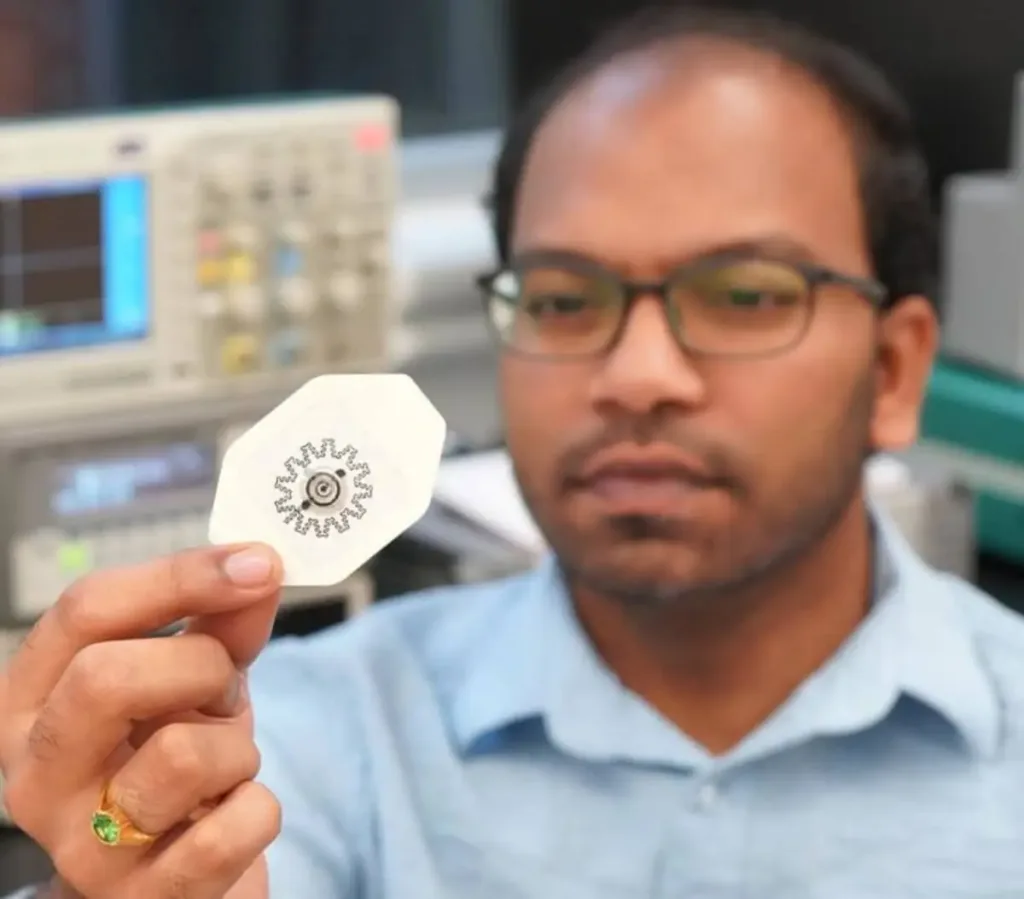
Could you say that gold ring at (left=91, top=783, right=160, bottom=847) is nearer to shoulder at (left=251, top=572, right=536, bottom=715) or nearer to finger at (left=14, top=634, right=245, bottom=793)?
finger at (left=14, top=634, right=245, bottom=793)

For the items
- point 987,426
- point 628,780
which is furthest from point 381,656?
point 987,426

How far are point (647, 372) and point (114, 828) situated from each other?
15.8 inches

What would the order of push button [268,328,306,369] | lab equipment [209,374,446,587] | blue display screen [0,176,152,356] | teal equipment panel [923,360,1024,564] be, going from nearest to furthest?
1. lab equipment [209,374,446,587]
2. blue display screen [0,176,152,356]
3. push button [268,328,306,369]
4. teal equipment panel [923,360,1024,564]

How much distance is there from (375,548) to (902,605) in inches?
19.9

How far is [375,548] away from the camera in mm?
683

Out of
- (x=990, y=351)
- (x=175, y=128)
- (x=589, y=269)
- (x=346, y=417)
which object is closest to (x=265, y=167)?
(x=175, y=128)

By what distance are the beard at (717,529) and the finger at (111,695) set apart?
0.32 m

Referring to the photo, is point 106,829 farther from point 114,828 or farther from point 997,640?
point 997,640

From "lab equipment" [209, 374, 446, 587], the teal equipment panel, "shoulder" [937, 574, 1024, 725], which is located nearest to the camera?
"lab equipment" [209, 374, 446, 587]

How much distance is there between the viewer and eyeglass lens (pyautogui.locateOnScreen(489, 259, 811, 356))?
1.00m

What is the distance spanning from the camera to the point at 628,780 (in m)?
1.02

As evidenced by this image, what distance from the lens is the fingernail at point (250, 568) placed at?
683mm

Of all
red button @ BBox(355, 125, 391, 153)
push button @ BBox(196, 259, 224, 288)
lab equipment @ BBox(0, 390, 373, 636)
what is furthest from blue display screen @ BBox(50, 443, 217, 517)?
red button @ BBox(355, 125, 391, 153)

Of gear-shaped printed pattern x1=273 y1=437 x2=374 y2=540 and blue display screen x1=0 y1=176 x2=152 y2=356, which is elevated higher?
gear-shaped printed pattern x1=273 y1=437 x2=374 y2=540
